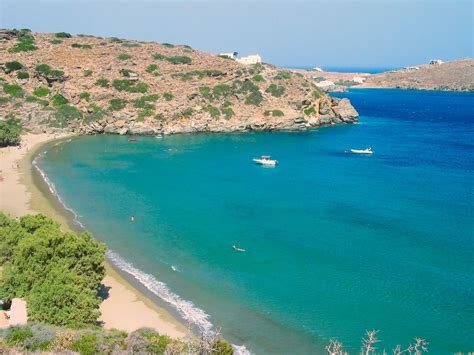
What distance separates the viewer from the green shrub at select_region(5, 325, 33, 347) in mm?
16219

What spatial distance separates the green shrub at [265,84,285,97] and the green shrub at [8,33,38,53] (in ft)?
159

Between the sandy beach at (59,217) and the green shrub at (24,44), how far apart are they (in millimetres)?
30098

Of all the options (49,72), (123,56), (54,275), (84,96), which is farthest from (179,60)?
(54,275)

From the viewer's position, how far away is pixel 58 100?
8644 centimetres

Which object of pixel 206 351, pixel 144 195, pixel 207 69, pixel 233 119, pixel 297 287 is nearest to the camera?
pixel 206 351

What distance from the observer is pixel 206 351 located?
1529 cm

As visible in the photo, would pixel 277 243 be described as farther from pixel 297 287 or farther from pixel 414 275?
pixel 414 275

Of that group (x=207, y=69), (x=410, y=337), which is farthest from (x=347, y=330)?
(x=207, y=69)

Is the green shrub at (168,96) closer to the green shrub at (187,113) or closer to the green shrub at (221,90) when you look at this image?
the green shrub at (187,113)

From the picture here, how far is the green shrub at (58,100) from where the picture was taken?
3377 inches

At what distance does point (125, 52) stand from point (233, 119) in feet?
106

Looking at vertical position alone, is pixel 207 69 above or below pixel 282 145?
above

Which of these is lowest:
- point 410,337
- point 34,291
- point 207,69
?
point 410,337

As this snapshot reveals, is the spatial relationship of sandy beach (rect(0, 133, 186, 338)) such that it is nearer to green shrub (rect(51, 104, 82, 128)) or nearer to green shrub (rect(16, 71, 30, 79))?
green shrub (rect(51, 104, 82, 128))
